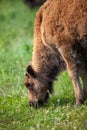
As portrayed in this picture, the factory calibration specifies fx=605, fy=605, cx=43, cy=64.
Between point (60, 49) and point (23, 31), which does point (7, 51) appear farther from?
point (23, 31)

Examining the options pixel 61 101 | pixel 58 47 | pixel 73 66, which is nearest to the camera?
pixel 73 66

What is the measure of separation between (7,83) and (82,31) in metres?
2.95

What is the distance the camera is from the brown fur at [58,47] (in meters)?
9.19

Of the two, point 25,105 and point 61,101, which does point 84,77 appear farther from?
point 25,105

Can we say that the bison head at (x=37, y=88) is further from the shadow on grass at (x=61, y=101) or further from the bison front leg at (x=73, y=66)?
the bison front leg at (x=73, y=66)

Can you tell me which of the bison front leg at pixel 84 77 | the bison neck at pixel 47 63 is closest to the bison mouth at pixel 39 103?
the bison neck at pixel 47 63

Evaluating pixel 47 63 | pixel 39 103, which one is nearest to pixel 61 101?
pixel 39 103

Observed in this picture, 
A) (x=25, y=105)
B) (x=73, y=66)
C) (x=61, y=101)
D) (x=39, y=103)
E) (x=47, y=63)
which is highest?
(x=47, y=63)

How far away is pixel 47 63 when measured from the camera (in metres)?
10.0

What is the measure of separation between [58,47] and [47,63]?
565mm

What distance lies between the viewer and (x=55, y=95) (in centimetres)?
1044

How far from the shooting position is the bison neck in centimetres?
989

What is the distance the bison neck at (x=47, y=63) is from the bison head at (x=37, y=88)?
0.28ft

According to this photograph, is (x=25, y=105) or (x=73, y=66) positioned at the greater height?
(x=73, y=66)
